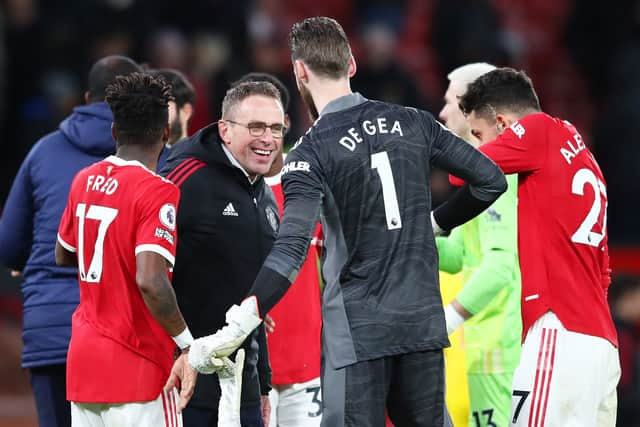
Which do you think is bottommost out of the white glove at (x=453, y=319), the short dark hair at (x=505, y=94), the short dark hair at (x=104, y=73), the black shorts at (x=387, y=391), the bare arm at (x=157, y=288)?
the black shorts at (x=387, y=391)

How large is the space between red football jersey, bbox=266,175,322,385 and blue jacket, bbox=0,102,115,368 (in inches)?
39.6

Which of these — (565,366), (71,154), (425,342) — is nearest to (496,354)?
(565,366)

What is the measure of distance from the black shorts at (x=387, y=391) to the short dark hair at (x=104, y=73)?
7.01 feet

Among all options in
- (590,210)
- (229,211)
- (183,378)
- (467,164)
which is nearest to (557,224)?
(590,210)

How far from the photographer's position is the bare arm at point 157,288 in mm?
4426

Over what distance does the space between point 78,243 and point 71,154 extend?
4.31ft

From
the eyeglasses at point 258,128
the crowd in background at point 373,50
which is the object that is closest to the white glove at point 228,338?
the eyeglasses at point 258,128

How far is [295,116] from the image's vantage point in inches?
417

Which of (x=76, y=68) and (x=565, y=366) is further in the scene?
(x=76, y=68)

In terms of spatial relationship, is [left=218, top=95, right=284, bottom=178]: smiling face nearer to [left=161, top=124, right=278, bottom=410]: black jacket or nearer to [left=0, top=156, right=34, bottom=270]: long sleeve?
[left=161, top=124, right=278, bottom=410]: black jacket

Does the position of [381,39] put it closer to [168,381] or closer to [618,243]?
[618,243]

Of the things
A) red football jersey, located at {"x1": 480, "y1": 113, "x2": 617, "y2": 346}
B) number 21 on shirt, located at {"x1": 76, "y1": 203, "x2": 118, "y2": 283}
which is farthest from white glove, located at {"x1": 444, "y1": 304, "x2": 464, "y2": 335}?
number 21 on shirt, located at {"x1": 76, "y1": 203, "x2": 118, "y2": 283}

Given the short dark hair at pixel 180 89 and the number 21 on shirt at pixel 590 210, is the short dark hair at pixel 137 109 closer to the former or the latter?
the number 21 on shirt at pixel 590 210

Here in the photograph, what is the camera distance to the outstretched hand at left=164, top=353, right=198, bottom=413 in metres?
4.44
